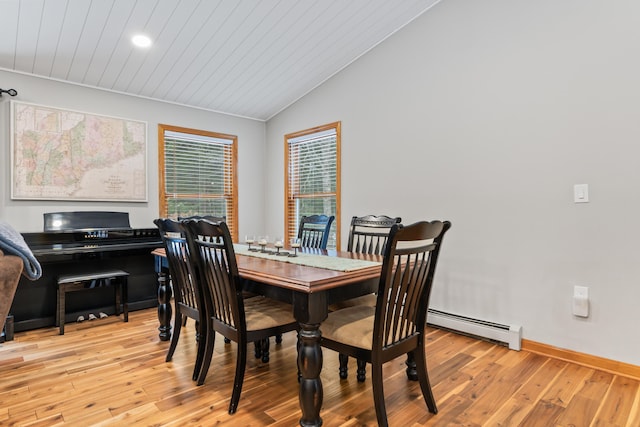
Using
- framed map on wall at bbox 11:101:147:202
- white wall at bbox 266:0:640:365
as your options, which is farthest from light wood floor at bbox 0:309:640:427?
framed map on wall at bbox 11:101:147:202

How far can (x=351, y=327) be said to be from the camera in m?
1.83

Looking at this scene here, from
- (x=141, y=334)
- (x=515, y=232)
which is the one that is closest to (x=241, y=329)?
(x=141, y=334)

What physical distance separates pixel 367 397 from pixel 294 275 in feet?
2.86

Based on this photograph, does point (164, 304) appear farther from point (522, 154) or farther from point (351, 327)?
point (522, 154)

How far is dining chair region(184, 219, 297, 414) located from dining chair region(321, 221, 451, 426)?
1.12 ft

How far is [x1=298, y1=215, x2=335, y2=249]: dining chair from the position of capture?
3.16 meters

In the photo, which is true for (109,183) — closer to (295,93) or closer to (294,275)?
(295,93)

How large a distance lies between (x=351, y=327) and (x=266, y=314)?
525mm

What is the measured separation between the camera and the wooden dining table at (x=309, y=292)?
1.61 metres

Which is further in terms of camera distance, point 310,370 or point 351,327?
point 351,327

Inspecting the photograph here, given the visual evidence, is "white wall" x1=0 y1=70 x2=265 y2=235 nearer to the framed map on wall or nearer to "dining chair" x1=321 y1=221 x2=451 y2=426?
the framed map on wall

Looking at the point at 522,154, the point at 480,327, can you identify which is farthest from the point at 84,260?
the point at 522,154

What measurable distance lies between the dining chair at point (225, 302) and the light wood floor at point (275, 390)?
21 centimetres

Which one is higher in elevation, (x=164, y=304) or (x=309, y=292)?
(x=309, y=292)
